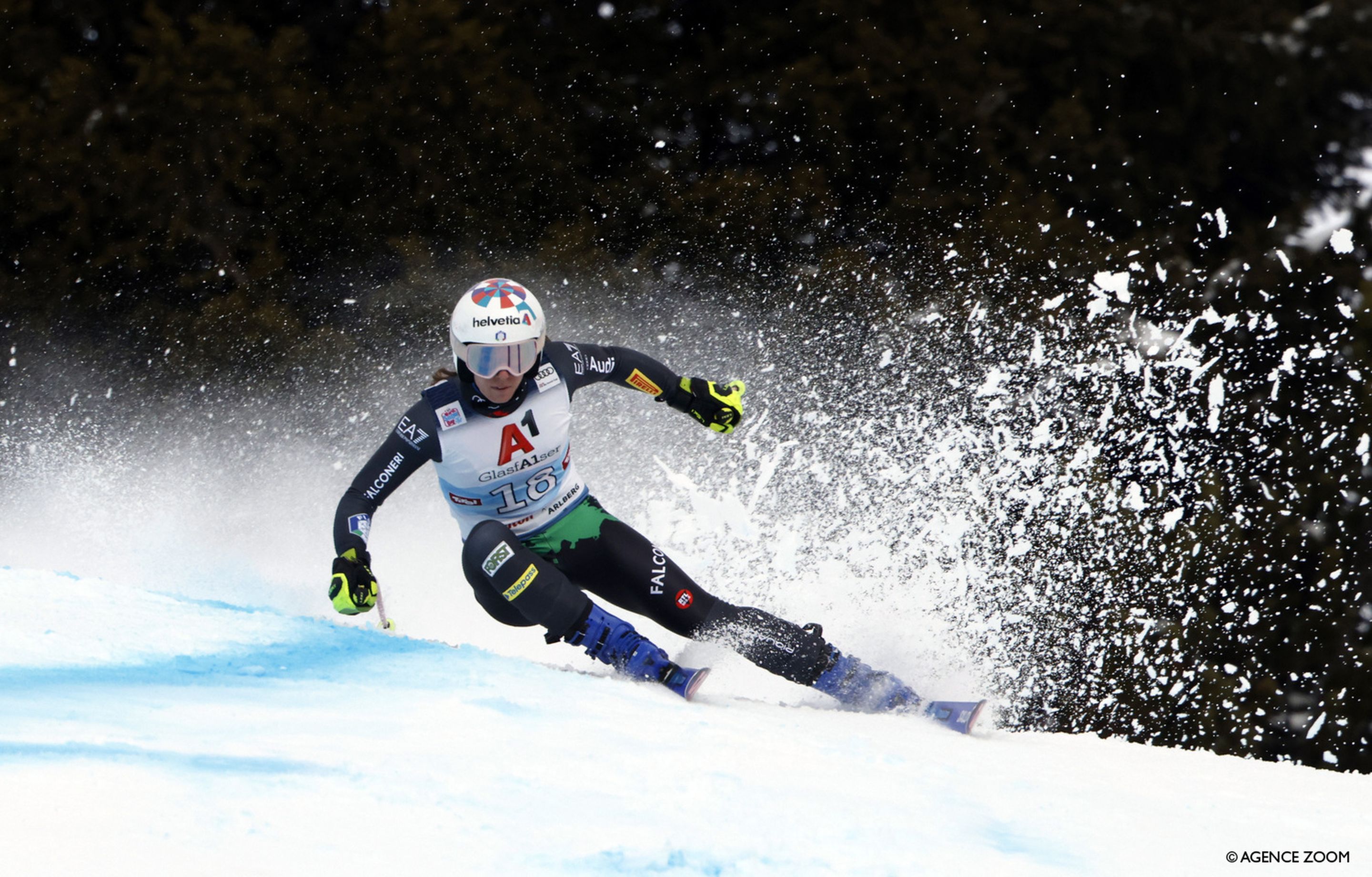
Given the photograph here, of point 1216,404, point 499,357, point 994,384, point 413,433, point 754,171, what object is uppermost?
point 754,171

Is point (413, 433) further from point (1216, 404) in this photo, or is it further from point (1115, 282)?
point (1216, 404)

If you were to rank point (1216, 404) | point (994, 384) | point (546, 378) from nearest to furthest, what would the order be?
point (546, 378) → point (994, 384) → point (1216, 404)

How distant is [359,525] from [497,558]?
0.50m

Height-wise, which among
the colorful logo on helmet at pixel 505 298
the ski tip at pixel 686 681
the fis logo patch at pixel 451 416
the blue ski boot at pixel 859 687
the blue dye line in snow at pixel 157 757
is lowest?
the blue dye line in snow at pixel 157 757

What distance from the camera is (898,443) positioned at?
40.5ft

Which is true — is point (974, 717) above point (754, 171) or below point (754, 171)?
below

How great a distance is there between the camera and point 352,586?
436 centimetres

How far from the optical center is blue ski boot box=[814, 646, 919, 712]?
4684 millimetres

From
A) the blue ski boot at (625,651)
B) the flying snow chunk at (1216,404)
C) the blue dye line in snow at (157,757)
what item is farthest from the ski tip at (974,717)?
the flying snow chunk at (1216,404)

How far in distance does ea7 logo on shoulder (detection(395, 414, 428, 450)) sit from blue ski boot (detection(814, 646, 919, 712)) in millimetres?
1609

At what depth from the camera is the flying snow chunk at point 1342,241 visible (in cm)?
1500

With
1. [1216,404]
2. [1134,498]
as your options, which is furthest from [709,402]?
[1216,404]

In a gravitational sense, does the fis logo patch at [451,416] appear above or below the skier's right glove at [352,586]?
above

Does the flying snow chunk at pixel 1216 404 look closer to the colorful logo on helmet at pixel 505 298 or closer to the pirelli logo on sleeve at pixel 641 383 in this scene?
the pirelli logo on sleeve at pixel 641 383
